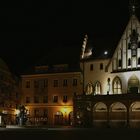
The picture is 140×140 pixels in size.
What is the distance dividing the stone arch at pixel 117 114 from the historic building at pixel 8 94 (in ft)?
87.9

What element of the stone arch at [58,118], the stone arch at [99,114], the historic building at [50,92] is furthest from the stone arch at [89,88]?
the stone arch at [58,118]

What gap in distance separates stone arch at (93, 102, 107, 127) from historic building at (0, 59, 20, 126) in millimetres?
23076

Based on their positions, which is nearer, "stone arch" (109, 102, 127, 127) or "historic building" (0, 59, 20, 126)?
"stone arch" (109, 102, 127, 127)

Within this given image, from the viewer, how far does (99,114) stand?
87.8m

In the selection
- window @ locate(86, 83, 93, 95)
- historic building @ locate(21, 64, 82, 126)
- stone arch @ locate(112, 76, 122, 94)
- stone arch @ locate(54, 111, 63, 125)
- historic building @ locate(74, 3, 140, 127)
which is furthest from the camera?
historic building @ locate(21, 64, 82, 126)

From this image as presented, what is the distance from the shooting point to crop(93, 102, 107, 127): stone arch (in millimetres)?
86531

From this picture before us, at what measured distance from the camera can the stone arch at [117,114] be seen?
8431 centimetres

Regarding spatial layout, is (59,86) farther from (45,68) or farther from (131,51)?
(131,51)

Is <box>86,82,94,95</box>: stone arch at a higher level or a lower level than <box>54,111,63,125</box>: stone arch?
higher

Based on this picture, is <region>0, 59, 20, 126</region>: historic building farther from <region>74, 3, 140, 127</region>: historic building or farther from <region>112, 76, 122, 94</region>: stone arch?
<region>112, 76, 122, 94</region>: stone arch

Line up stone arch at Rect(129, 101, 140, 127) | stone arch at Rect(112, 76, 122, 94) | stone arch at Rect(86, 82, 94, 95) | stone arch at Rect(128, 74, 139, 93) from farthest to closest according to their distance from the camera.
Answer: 1. stone arch at Rect(86, 82, 94, 95)
2. stone arch at Rect(112, 76, 122, 94)
3. stone arch at Rect(128, 74, 139, 93)
4. stone arch at Rect(129, 101, 140, 127)

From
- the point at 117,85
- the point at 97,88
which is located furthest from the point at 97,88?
the point at 117,85

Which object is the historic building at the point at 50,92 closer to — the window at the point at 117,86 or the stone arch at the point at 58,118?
the stone arch at the point at 58,118

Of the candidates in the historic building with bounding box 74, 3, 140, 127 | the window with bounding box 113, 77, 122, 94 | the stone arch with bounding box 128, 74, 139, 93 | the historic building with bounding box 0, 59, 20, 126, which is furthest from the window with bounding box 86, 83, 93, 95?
the historic building with bounding box 0, 59, 20, 126
